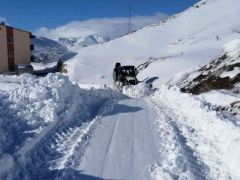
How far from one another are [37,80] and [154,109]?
14.6 feet

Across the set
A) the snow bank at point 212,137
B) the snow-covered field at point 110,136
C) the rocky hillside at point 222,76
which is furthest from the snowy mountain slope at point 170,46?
the snow bank at point 212,137

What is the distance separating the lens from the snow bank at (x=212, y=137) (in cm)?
812

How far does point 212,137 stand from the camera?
34.8 feet

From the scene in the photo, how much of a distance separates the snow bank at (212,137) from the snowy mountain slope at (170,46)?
2584 cm

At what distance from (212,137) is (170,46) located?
57797mm

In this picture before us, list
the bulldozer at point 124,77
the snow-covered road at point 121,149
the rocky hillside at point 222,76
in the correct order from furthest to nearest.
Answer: the bulldozer at point 124,77 → the rocky hillside at point 222,76 → the snow-covered road at point 121,149

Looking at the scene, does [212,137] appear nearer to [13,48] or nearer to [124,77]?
[124,77]

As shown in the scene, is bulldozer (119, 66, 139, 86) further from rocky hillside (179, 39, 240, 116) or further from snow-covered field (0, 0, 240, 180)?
snow-covered field (0, 0, 240, 180)

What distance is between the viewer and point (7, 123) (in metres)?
10.5

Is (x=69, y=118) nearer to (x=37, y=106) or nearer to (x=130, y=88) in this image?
(x=37, y=106)

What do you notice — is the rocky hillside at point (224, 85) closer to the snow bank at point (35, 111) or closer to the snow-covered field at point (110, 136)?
the snow-covered field at point (110, 136)

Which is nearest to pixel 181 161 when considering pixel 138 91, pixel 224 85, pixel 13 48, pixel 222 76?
pixel 224 85

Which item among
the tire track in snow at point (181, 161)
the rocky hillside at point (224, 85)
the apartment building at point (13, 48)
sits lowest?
the tire track in snow at point (181, 161)

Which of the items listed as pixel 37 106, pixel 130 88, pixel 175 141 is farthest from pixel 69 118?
pixel 130 88
